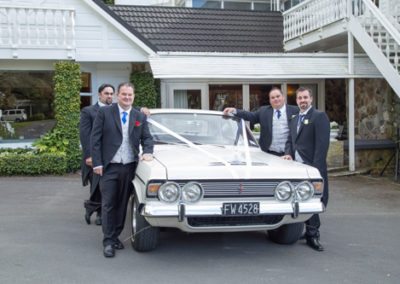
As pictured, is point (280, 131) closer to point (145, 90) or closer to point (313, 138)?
point (313, 138)

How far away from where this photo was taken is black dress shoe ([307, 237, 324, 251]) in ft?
18.8

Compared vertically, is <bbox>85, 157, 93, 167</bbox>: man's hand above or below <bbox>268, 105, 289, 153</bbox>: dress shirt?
below

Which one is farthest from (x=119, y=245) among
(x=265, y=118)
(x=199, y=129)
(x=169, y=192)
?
(x=265, y=118)

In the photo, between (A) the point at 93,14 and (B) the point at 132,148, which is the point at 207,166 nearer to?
(B) the point at 132,148

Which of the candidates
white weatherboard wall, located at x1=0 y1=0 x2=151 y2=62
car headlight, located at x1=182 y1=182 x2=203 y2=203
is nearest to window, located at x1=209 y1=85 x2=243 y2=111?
white weatherboard wall, located at x1=0 y1=0 x2=151 y2=62

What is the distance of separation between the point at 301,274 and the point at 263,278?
0.41m

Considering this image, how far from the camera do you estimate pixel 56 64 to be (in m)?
12.1

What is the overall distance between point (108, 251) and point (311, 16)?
1038cm

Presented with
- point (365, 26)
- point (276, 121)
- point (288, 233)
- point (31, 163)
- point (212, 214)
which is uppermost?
point (365, 26)

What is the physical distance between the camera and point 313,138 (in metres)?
5.93

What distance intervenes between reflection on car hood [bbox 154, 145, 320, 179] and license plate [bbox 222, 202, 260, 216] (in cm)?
27

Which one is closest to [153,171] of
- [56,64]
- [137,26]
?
[56,64]

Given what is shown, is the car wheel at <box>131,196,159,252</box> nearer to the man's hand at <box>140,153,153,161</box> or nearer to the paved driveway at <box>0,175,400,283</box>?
the paved driveway at <box>0,175,400,283</box>

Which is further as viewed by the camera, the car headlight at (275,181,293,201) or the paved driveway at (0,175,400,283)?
the car headlight at (275,181,293,201)
